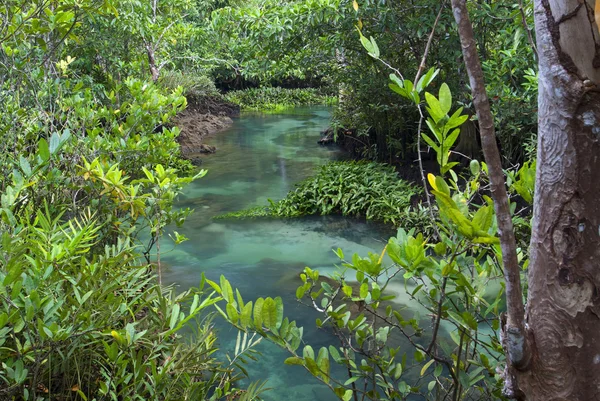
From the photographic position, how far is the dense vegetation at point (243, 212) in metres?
1.56

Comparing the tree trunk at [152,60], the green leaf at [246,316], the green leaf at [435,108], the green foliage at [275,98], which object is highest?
the green leaf at [435,108]

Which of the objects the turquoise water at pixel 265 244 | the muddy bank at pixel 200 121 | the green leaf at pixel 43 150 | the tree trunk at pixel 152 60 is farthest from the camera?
the muddy bank at pixel 200 121

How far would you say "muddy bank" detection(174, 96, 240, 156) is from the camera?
10.5 metres

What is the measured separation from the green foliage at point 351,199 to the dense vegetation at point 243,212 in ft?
0.10

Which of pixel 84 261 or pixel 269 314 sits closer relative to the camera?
pixel 269 314

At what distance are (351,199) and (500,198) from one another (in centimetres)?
523

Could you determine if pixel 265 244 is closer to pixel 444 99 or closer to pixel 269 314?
pixel 269 314

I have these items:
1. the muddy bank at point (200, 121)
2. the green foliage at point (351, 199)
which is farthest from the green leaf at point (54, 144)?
the muddy bank at point (200, 121)

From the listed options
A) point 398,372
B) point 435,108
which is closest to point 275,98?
point 398,372

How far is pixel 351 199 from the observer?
20.6 feet

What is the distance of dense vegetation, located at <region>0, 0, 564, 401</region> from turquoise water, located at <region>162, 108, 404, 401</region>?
7.1 inches

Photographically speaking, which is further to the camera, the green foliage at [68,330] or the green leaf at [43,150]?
the green leaf at [43,150]

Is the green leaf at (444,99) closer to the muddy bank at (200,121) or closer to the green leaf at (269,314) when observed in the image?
the green leaf at (269,314)

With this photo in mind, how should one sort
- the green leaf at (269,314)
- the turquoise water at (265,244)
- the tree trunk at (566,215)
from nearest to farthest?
1. the tree trunk at (566,215)
2. the green leaf at (269,314)
3. the turquoise water at (265,244)
